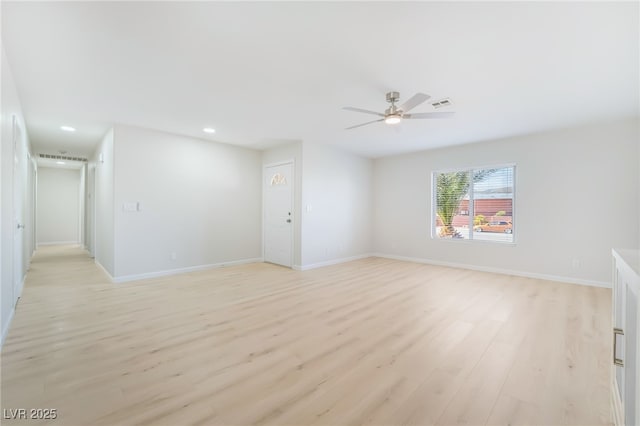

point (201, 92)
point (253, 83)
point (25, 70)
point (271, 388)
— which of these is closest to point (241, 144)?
point (201, 92)

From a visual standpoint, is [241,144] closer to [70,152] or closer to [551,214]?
[70,152]

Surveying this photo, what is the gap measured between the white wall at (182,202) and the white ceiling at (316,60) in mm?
791

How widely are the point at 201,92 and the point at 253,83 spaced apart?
2.28 feet

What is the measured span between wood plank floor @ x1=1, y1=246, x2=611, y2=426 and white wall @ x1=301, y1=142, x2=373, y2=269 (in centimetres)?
168

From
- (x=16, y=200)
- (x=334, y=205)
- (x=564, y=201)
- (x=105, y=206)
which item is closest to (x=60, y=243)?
(x=105, y=206)

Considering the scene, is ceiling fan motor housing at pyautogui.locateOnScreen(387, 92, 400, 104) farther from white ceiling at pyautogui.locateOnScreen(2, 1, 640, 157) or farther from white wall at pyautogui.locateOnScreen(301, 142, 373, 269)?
white wall at pyautogui.locateOnScreen(301, 142, 373, 269)

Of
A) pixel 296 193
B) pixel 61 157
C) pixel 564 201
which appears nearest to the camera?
pixel 564 201

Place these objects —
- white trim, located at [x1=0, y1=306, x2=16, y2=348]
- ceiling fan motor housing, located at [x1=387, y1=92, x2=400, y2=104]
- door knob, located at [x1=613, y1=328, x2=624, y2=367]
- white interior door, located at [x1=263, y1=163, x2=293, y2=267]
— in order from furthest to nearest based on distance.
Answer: white interior door, located at [x1=263, y1=163, x2=293, y2=267] → ceiling fan motor housing, located at [x1=387, y1=92, x2=400, y2=104] → white trim, located at [x1=0, y1=306, x2=16, y2=348] → door knob, located at [x1=613, y1=328, x2=624, y2=367]

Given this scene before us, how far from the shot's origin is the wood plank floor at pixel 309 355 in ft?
5.35

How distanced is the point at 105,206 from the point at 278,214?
3133mm

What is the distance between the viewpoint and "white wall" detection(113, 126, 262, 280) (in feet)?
14.8

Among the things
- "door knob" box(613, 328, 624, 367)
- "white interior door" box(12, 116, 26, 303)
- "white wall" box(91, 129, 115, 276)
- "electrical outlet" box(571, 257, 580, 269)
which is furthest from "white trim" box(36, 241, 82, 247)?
"electrical outlet" box(571, 257, 580, 269)

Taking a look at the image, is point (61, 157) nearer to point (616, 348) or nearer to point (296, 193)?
point (296, 193)

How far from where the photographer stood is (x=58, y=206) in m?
9.02
